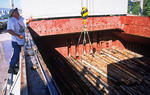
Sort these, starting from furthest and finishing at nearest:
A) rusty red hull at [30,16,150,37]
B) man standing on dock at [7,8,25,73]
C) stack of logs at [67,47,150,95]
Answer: rusty red hull at [30,16,150,37] < stack of logs at [67,47,150,95] < man standing on dock at [7,8,25,73]

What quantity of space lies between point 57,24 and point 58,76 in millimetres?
2899

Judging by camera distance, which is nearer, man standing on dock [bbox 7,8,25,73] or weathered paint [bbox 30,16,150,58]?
man standing on dock [bbox 7,8,25,73]

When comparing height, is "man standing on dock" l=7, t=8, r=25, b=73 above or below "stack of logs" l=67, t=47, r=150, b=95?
above

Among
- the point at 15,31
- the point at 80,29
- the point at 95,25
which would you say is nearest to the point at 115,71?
the point at 95,25

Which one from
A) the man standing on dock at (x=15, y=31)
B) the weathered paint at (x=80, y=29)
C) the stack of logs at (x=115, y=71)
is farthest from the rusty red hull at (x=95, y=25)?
the man standing on dock at (x=15, y=31)

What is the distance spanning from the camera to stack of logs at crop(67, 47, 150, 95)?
17.4 ft

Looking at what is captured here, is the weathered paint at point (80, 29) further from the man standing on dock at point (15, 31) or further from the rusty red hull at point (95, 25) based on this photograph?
the man standing on dock at point (15, 31)

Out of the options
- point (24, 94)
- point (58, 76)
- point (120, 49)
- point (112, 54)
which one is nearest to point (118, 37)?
point (120, 49)

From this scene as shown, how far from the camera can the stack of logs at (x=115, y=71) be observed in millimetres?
5297

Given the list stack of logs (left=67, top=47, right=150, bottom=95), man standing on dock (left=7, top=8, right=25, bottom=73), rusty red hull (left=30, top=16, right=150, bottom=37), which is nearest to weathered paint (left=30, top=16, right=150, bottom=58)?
rusty red hull (left=30, top=16, right=150, bottom=37)

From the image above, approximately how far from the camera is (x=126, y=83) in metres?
5.59

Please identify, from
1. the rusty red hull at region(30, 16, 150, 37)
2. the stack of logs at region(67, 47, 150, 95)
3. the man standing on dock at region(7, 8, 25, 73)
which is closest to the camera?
the man standing on dock at region(7, 8, 25, 73)

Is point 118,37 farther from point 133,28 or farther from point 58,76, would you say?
point 58,76

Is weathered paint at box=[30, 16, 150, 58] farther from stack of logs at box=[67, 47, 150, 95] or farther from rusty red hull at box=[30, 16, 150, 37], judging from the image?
stack of logs at box=[67, 47, 150, 95]
